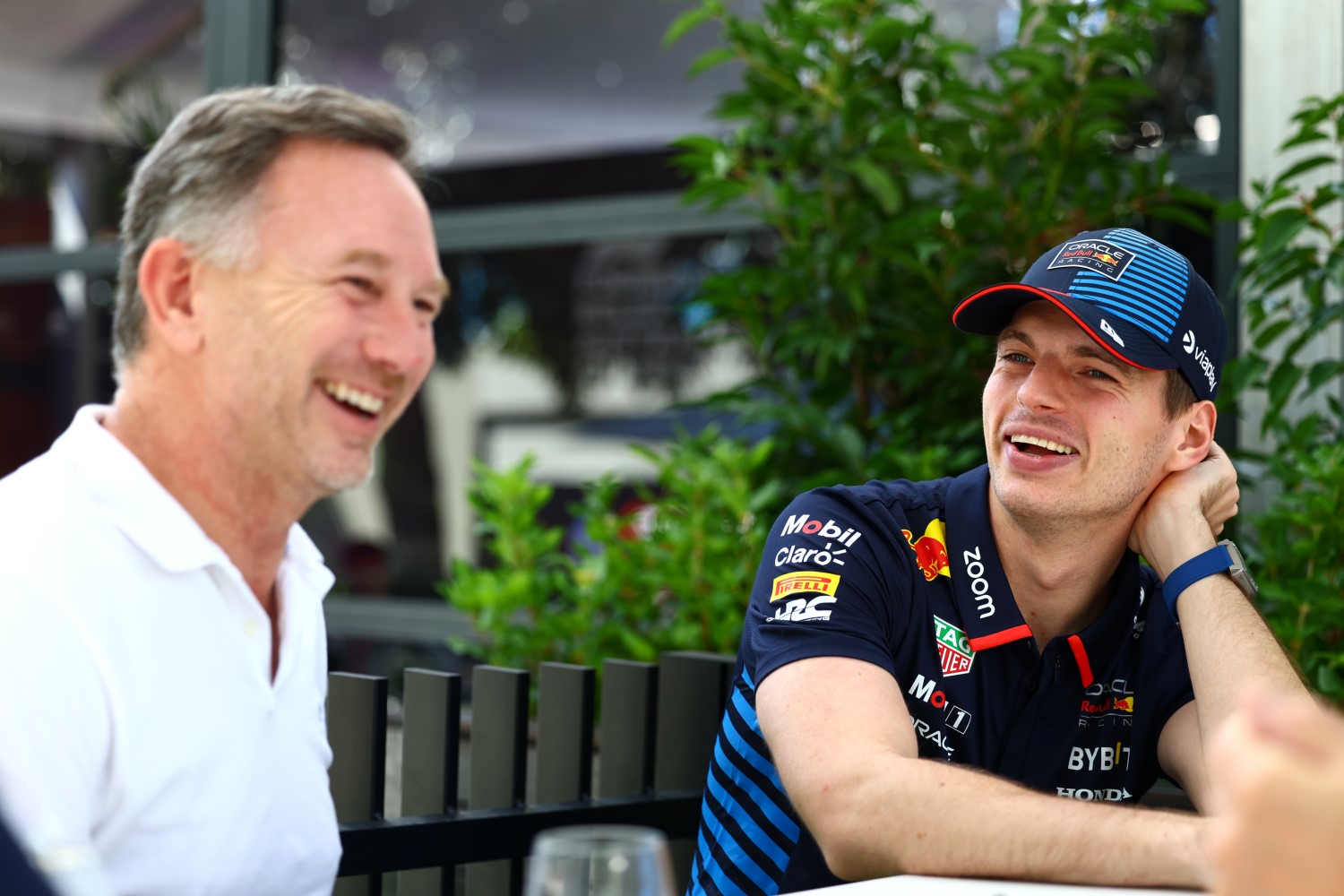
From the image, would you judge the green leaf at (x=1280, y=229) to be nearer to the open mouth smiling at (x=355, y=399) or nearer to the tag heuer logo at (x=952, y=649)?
the tag heuer logo at (x=952, y=649)

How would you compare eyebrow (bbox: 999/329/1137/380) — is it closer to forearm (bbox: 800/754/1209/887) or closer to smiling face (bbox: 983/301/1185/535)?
smiling face (bbox: 983/301/1185/535)

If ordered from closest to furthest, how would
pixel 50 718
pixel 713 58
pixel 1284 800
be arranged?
pixel 1284 800 < pixel 50 718 < pixel 713 58

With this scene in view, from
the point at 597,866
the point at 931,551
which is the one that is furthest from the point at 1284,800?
the point at 931,551

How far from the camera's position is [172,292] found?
120 cm

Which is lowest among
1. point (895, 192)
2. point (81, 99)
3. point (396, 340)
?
point (396, 340)

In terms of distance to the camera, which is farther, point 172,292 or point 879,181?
point 879,181

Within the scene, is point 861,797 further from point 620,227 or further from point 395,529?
point 395,529

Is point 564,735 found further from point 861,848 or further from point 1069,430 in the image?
point 1069,430

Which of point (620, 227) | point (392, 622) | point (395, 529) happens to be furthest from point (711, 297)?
point (395, 529)

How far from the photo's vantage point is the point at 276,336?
1.18 meters

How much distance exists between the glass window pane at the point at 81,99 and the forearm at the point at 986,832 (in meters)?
4.05

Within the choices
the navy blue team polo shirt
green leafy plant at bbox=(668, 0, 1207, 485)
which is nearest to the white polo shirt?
the navy blue team polo shirt

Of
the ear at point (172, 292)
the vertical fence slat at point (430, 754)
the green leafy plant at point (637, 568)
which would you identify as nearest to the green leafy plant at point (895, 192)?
the green leafy plant at point (637, 568)

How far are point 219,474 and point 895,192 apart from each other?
1.59m
